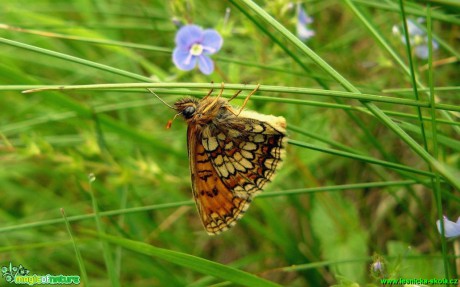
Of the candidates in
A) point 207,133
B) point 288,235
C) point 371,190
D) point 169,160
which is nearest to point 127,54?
point 169,160

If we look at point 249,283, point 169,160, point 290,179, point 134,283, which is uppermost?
point 169,160

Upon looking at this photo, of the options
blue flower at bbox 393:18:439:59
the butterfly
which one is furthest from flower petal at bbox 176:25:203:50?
blue flower at bbox 393:18:439:59

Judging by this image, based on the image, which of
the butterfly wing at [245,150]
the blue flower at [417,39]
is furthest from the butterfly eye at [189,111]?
the blue flower at [417,39]

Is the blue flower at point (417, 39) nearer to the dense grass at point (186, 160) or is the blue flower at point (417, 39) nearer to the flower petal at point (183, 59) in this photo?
the dense grass at point (186, 160)

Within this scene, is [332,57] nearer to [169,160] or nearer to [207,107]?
[169,160]

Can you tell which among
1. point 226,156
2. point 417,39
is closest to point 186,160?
point 226,156

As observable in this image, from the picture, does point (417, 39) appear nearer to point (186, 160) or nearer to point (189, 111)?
point (189, 111)
